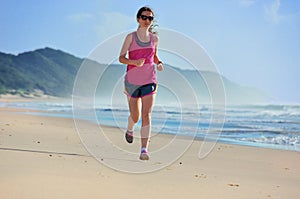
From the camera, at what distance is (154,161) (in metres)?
6.00

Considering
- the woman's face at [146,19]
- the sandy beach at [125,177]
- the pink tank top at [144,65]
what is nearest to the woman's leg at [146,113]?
the pink tank top at [144,65]

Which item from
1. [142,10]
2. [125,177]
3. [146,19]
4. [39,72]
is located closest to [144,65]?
[146,19]

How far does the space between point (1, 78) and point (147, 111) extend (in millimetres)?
81514

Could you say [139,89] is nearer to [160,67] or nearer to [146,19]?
[160,67]

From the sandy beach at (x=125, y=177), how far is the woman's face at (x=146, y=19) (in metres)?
1.81

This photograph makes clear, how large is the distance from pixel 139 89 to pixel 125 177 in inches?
45.8

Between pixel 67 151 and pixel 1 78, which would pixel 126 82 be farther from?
pixel 1 78

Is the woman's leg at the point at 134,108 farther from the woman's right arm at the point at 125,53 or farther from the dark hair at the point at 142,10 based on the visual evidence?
the dark hair at the point at 142,10

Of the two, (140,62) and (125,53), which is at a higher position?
(125,53)

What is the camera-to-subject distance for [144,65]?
520cm

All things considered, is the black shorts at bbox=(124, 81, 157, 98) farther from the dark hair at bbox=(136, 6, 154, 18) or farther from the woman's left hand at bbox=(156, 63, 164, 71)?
the dark hair at bbox=(136, 6, 154, 18)

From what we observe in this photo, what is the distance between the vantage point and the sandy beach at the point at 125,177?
405 cm

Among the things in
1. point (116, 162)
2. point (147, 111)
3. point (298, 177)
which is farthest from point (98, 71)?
point (298, 177)

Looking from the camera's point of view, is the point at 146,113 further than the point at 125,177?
Yes
